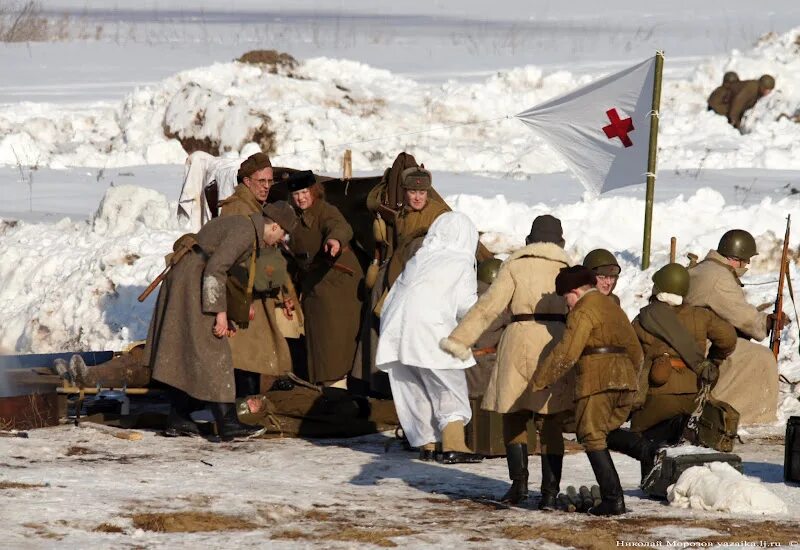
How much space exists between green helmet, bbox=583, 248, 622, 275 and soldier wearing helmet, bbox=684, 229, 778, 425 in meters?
1.36

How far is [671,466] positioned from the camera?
8.86 metres

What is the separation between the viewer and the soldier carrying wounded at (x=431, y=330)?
31.5ft

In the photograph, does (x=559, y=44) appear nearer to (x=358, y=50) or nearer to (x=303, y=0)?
(x=358, y=50)

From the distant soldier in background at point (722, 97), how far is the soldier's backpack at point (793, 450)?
57.0 ft

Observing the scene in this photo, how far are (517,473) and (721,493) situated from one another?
1.08m

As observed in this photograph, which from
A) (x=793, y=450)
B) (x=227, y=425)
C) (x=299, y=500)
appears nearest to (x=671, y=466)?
(x=793, y=450)

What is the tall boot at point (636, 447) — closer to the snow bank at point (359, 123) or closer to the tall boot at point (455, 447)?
the tall boot at point (455, 447)

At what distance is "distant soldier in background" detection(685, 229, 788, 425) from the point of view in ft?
36.0

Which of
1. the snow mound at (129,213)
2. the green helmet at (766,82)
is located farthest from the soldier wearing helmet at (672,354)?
the green helmet at (766,82)

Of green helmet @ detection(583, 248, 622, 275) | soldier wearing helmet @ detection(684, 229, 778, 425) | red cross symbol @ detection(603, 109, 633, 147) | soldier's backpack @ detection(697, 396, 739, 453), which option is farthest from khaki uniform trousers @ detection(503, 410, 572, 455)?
red cross symbol @ detection(603, 109, 633, 147)

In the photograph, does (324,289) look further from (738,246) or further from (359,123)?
(359,123)

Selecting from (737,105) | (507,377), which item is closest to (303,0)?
(737,105)

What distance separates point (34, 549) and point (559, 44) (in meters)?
32.3

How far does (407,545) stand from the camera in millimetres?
7512
